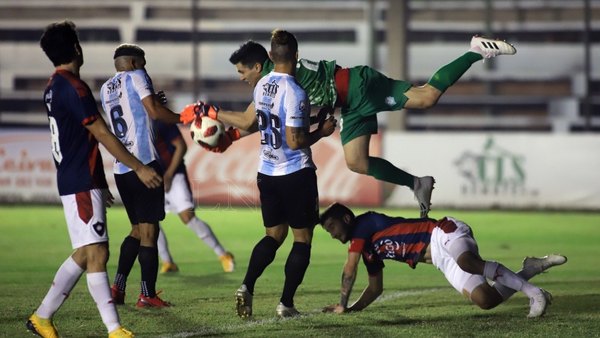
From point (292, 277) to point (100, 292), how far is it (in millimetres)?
1833

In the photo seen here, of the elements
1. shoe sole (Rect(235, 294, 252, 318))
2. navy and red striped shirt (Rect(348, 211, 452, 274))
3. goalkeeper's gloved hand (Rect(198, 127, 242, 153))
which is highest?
goalkeeper's gloved hand (Rect(198, 127, 242, 153))

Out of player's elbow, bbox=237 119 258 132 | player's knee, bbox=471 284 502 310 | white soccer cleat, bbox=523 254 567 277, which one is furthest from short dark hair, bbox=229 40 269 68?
white soccer cleat, bbox=523 254 567 277

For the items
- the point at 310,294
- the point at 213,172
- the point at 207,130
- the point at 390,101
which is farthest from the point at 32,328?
the point at 213,172

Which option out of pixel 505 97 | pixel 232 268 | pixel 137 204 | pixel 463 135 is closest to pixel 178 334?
pixel 137 204

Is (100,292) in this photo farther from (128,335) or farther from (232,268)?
(232,268)

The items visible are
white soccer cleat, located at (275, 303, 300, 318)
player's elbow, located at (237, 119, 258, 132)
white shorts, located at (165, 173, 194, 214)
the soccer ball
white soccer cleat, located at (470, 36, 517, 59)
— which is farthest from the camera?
white shorts, located at (165, 173, 194, 214)

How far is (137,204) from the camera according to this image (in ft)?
32.1

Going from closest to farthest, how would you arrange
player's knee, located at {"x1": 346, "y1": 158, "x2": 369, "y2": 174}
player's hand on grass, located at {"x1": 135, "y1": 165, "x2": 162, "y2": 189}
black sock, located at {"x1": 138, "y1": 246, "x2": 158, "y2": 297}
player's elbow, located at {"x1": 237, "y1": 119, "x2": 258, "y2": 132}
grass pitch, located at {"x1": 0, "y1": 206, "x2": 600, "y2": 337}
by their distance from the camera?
player's hand on grass, located at {"x1": 135, "y1": 165, "x2": 162, "y2": 189}
grass pitch, located at {"x1": 0, "y1": 206, "x2": 600, "y2": 337}
player's elbow, located at {"x1": 237, "y1": 119, "x2": 258, "y2": 132}
black sock, located at {"x1": 138, "y1": 246, "x2": 158, "y2": 297}
player's knee, located at {"x1": 346, "y1": 158, "x2": 369, "y2": 174}

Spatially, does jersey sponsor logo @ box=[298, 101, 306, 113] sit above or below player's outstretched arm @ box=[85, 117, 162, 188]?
above

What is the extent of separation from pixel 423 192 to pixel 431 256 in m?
1.50

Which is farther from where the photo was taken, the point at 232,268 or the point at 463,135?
the point at 463,135

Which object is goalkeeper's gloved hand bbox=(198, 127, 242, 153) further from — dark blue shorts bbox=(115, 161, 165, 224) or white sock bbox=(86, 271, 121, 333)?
white sock bbox=(86, 271, 121, 333)

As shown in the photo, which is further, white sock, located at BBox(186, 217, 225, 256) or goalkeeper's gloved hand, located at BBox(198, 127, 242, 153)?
white sock, located at BBox(186, 217, 225, 256)

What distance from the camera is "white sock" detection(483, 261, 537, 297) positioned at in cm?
890
